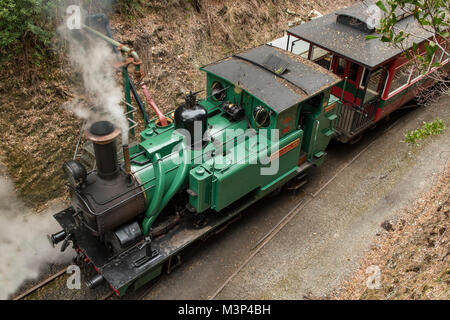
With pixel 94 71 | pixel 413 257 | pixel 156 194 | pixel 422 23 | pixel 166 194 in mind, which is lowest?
pixel 413 257

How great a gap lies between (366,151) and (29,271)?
8483mm

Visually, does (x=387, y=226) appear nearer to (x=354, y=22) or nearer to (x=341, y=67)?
(x=341, y=67)

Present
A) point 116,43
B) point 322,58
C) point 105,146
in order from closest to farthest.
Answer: point 105,146, point 116,43, point 322,58

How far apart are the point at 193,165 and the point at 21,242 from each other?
3.92m

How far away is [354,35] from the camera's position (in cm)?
980

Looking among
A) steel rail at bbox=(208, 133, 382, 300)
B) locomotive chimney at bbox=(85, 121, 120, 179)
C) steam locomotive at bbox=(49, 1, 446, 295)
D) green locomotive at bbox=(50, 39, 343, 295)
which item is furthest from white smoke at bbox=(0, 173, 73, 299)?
steel rail at bbox=(208, 133, 382, 300)

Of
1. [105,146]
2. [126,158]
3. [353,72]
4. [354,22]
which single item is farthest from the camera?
[353,72]

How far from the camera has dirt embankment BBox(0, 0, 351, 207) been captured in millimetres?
8508

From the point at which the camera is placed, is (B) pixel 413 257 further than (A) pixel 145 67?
No

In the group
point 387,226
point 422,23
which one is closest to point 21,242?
point 387,226

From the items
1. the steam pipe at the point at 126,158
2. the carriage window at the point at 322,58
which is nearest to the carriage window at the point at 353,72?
the carriage window at the point at 322,58

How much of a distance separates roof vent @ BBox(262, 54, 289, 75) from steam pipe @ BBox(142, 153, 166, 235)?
2.92 metres

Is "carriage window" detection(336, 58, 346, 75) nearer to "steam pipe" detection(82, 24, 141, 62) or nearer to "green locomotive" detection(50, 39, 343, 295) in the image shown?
"green locomotive" detection(50, 39, 343, 295)

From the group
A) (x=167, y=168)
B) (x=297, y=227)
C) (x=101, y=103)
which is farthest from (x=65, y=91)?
(x=297, y=227)
